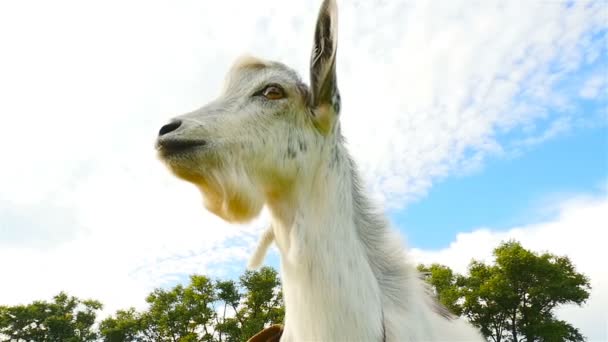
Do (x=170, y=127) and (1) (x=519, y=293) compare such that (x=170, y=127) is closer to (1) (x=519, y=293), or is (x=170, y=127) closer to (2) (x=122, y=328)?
(1) (x=519, y=293)

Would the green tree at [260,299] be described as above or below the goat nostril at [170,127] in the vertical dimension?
above

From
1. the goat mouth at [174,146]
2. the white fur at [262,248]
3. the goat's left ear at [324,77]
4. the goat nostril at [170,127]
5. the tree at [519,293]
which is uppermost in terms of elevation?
the tree at [519,293]

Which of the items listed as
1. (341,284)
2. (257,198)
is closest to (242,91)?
(257,198)

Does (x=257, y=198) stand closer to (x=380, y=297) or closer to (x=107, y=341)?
(x=380, y=297)

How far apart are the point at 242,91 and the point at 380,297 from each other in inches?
67.6

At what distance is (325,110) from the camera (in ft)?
8.71

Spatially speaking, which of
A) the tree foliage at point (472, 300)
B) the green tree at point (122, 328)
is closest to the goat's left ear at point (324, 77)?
the tree foliage at point (472, 300)

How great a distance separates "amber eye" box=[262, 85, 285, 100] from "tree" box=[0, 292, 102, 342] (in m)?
56.7

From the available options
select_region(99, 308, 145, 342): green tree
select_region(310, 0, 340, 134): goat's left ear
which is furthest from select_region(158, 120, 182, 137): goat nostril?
select_region(99, 308, 145, 342): green tree

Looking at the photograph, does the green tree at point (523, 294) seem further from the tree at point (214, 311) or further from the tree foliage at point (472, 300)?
the tree at point (214, 311)

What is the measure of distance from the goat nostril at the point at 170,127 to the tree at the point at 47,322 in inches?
2227

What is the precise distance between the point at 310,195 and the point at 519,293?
130 feet

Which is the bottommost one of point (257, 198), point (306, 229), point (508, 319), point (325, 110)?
point (306, 229)

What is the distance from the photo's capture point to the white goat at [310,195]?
2244mm
